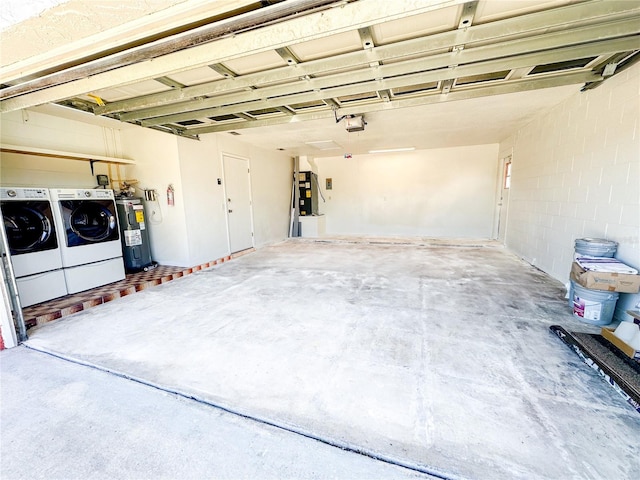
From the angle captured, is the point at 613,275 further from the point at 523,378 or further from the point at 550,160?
the point at 550,160

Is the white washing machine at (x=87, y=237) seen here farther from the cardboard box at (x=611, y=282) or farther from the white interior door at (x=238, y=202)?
the cardboard box at (x=611, y=282)

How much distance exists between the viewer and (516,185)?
18.2 ft

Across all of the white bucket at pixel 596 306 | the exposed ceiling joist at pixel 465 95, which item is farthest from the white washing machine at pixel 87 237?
the white bucket at pixel 596 306

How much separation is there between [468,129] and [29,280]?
7.27m

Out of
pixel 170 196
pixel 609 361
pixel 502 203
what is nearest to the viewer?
pixel 609 361

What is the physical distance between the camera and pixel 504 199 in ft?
21.3

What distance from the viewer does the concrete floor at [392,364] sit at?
132cm

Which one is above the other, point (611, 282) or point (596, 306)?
point (611, 282)

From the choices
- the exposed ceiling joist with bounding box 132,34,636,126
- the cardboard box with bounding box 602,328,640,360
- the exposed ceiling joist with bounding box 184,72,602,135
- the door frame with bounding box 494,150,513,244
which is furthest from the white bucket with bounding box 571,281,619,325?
the door frame with bounding box 494,150,513,244

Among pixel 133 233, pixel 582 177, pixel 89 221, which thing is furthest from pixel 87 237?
pixel 582 177

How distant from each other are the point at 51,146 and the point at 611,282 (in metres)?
6.92

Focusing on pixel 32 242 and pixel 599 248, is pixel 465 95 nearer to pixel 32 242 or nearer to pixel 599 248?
pixel 599 248

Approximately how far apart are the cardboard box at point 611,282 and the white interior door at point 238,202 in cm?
560

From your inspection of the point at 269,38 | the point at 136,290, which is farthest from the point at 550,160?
the point at 136,290
